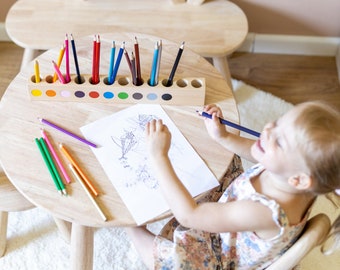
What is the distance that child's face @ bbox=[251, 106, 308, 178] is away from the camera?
0.79 metres

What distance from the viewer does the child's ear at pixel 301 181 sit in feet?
2.61

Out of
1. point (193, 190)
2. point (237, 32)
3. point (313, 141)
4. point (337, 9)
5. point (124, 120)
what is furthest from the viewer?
point (337, 9)

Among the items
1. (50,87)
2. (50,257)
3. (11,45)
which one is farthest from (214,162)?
(11,45)

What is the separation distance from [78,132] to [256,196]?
0.41 m

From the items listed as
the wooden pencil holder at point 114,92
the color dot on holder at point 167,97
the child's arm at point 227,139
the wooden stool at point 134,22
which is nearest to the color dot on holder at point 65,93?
the wooden pencil holder at point 114,92

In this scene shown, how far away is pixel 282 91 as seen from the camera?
190 cm

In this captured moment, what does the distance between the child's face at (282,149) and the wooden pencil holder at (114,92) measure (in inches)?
10.3

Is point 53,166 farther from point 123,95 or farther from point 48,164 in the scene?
point 123,95

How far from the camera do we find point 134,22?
153 centimetres

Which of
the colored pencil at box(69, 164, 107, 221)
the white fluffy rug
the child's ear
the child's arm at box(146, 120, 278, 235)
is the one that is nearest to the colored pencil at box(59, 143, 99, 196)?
the colored pencil at box(69, 164, 107, 221)

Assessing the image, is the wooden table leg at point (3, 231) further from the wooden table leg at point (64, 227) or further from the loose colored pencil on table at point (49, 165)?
the loose colored pencil on table at point (49, 165)

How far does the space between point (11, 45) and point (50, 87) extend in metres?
1.07

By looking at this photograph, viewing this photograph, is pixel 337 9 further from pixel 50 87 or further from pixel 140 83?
pixel 50 87

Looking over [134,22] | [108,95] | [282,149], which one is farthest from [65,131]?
[134,22]
